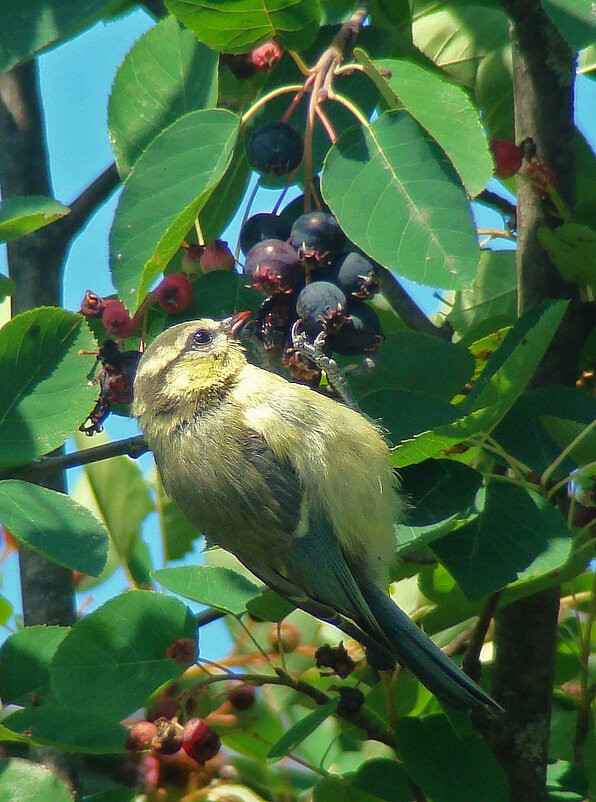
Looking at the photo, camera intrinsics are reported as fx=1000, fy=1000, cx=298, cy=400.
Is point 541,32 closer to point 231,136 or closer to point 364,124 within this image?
point 364,124

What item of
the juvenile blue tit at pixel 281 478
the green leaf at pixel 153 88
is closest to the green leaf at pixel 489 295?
the juvenile blue tit at pixel 281 478

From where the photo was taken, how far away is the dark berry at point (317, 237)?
2.06 m

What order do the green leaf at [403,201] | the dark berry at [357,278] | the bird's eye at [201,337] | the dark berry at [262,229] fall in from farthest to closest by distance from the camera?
the bird's eye at [201,337], the dark berry at [262,229], the dark berry at [357,278], the green leaf at [403,201]

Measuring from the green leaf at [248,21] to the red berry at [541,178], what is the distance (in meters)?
0.63

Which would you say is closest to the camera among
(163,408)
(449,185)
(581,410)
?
(449,185)

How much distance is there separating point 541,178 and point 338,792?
1487mm

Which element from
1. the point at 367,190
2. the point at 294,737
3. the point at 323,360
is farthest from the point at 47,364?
the point at 294,737

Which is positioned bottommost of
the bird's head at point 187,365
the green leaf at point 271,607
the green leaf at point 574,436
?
the green leaf at point 271,607

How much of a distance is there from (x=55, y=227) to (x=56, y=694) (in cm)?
155

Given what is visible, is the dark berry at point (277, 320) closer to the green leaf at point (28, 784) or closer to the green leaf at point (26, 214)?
the green leaf at point (26, 214)

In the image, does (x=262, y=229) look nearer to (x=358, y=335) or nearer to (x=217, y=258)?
(x=217, y=258)

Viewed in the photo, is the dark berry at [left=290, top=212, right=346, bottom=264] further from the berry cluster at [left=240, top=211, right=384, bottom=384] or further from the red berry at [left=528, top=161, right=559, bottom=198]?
the red berry at [left=528, top=161, right=559, bottom=198]

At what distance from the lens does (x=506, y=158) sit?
2.43 m

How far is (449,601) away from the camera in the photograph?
2.35 meters
